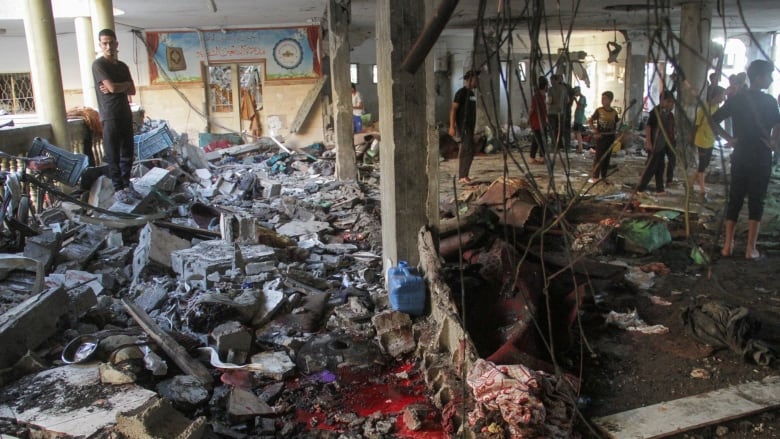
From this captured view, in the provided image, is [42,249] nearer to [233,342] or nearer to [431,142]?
[233,342]

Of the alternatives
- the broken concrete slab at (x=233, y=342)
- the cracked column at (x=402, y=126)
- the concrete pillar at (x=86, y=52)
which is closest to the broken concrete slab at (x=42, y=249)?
the broken concrete slab at (x=233, y=342)

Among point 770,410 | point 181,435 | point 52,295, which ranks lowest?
point 770,410

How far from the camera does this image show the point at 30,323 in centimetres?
389

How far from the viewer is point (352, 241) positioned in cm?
744

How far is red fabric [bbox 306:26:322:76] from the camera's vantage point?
16.8 m

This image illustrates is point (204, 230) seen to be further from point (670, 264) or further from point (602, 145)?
→ point (602, 145)

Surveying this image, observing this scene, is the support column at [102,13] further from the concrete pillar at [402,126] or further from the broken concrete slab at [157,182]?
the concrete pillar at [402,126]

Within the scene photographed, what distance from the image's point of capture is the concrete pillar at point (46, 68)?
8.36 m

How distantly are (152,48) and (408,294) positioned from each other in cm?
1483

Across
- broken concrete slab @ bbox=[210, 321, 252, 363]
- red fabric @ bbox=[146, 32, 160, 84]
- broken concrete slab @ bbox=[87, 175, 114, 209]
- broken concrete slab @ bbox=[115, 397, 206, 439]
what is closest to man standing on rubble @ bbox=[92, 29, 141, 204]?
broken concrete slab @ bbox=[87, 175, 114, 209]

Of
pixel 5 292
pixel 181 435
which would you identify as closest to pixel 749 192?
pixel 181 435

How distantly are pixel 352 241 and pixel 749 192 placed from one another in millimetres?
4453

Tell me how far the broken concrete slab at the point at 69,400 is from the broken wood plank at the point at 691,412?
9.27ft

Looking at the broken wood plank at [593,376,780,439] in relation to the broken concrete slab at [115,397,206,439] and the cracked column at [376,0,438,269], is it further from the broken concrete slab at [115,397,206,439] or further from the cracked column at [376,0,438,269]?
the broken concrete slab at [115,397,206,439]
